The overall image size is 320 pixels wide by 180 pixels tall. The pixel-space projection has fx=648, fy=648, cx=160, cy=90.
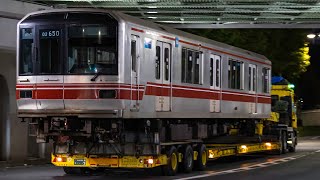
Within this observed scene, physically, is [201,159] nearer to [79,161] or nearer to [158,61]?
[158,61]

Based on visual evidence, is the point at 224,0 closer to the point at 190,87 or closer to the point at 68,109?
the point at 190,87

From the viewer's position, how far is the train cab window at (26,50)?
15.9 meters

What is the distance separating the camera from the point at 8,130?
22469 mm

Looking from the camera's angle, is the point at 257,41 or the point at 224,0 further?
the point at 257,41

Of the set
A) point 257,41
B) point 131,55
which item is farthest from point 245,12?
point 131,55

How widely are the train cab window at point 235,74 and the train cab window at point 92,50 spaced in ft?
24.0

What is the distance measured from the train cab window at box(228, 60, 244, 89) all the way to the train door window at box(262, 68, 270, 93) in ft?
9.92

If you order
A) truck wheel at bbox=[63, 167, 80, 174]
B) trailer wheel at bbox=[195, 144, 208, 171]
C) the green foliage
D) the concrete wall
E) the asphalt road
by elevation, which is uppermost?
the green foliage

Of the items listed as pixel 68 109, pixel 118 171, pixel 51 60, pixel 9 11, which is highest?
pixel 9 11

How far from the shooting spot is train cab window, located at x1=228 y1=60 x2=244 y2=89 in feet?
71.4

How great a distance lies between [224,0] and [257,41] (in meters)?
9.29

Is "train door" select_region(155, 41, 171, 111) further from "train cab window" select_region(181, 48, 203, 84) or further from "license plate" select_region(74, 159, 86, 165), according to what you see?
"license plate" select_region(74, 159, 86, 165)

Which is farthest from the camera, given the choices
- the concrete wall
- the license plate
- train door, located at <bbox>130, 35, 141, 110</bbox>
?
the concrete wall

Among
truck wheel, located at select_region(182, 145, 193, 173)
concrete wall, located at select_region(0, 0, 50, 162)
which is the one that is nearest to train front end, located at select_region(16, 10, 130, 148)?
truck wheel, located at select_region(182, 145, 193, 173)
